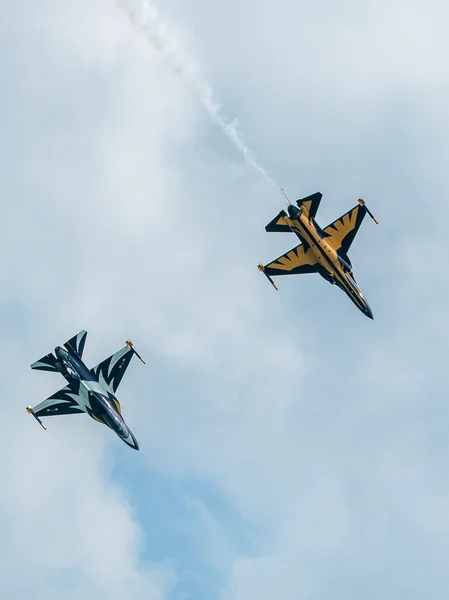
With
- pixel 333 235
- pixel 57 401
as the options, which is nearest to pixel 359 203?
pixel 333 235

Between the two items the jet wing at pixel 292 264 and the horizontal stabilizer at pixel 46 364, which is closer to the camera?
the horizontal stabilizer at pixel 46 364

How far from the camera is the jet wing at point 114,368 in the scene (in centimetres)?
13062

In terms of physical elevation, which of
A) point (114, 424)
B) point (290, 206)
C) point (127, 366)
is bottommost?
point (114, 424)

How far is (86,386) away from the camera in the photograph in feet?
413

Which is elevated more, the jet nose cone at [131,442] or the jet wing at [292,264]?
the jet wing at [292,264]

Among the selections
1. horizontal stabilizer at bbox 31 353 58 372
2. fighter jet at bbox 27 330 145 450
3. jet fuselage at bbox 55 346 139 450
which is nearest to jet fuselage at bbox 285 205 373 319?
fighter jet at bbox 27 330 145 450

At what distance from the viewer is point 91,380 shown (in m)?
128

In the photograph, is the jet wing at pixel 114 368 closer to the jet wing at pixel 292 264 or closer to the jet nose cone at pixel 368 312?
the jet wing at pixel 292 264

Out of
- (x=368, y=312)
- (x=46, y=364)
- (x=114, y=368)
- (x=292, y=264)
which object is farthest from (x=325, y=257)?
(x=46, y=364)

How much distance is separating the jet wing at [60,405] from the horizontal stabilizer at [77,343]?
4.04 meters

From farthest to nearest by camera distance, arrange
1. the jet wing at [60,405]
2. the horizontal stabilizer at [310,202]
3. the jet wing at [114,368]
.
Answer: the jet wing at [114,368] < the jet wing at [60,405] < the horizontal stabilizer at [310,202]

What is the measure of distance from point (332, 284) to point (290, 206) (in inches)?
430

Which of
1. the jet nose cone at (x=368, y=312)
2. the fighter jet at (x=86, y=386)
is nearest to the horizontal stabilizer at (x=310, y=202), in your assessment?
the jet nose cone at (x=368, y=312)

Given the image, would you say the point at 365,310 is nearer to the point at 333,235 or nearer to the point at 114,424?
the point at 333,235
